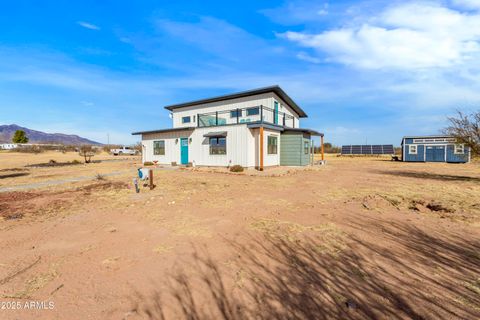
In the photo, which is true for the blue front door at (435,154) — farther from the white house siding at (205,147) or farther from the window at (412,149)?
the white house siding at (205,147)

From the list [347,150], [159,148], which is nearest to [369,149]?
[347,150]

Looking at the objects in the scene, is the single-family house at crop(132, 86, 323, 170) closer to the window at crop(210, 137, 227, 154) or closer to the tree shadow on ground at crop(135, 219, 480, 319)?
the window at crop(210, 137, 227, 154)

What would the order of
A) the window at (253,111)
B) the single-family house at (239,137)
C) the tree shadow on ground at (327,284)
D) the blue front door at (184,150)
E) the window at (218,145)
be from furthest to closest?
the window at (253,111), the blue front door at (184,150), the window at (218,145), the single-family house at (239,137), the tree shadow on ground at (327,284)

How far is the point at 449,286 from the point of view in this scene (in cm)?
286

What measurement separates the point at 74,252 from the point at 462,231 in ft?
25.6

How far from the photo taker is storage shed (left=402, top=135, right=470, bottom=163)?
2831 centimetres

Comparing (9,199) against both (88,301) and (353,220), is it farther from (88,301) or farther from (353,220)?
(353,220)

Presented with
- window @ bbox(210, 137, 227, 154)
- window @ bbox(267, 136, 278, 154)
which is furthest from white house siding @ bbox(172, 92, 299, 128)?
window @ bbox(210, 137, 227, 154)

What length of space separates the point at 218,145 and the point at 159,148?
27.5ft

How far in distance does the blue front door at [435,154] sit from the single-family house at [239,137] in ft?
63.9

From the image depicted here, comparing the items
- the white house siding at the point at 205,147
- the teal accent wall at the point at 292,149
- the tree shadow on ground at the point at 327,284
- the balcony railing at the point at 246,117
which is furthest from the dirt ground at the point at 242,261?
the balcony railing at the point at 246,117

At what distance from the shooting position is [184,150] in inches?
854

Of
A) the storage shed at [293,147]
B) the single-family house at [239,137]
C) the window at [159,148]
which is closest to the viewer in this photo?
the single-family house at [239,137]

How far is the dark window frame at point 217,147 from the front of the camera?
61.4 feet
